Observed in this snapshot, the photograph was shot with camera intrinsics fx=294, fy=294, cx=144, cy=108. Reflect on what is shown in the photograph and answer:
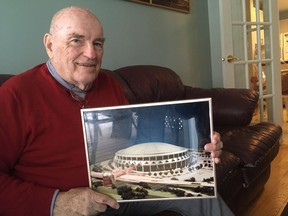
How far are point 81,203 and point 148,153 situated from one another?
7.9 inches

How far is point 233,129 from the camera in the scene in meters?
1.82

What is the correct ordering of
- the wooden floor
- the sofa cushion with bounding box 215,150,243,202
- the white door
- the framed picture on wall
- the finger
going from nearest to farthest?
the finger
the sofa cushion with bounding box 215,150,243,202
the wooden floor
the framed picture on wall
the white door

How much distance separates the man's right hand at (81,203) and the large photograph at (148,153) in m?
0.02

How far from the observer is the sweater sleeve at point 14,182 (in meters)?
0.71

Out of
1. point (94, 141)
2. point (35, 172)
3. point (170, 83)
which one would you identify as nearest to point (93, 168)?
point (94, 141)

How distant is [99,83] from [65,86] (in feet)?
0.49

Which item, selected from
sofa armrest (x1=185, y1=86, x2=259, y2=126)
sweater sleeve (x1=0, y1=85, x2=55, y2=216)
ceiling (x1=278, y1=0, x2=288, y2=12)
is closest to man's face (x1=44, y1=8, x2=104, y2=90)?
sweater sleeve (x1=0, y1=85, x2=55, y2=216)

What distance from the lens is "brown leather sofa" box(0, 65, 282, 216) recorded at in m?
1.34

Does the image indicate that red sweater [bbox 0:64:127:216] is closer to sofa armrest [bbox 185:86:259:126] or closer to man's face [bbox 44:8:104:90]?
man's face [bbox 44:8:104:90]

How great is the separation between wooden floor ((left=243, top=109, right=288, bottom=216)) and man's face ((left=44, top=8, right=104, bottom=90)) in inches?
50.4

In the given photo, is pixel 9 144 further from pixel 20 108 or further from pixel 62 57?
pixel 62 57

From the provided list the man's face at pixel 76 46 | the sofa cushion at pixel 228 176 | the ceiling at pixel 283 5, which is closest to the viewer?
the man's face at pixel 76 46

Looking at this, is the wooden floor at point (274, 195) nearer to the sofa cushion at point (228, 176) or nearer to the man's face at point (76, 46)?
the sofa cushion at point (228, 176)

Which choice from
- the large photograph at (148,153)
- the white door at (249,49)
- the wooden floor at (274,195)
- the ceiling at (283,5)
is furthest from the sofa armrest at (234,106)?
the ceiling at (283,5)
